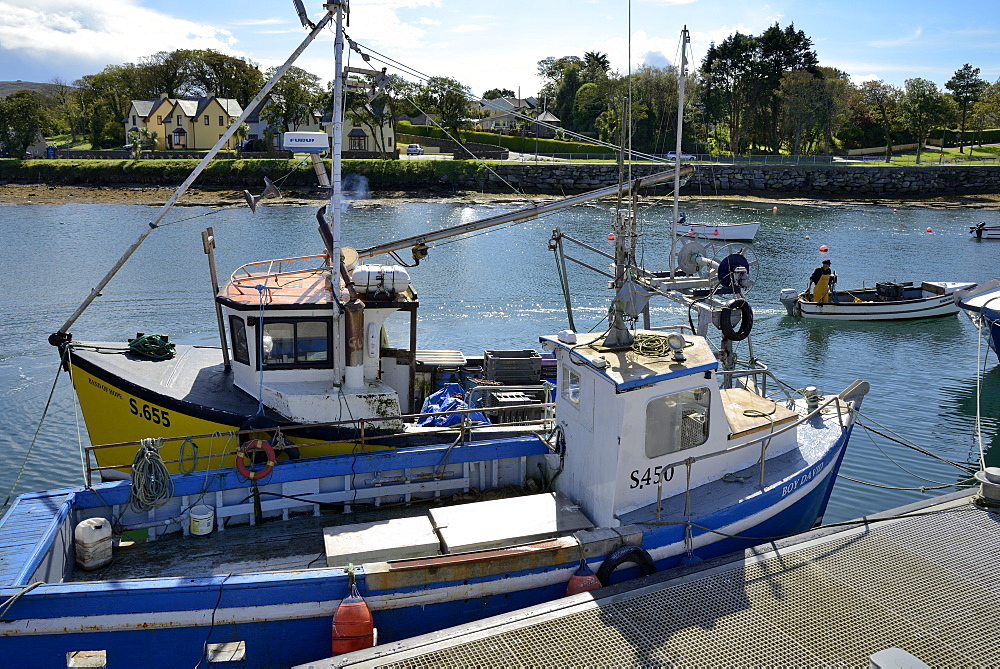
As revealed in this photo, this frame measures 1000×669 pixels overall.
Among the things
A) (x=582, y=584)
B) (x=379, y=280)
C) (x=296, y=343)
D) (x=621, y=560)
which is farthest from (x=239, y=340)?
(x=621, y=560)

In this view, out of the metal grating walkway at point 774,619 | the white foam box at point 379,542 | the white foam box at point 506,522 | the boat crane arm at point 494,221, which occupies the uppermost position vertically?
the boat crane arm at point 494,221

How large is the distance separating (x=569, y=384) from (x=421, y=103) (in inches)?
2941

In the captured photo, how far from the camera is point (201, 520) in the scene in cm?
935

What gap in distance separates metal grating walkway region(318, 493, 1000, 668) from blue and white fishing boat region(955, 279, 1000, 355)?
522 inches

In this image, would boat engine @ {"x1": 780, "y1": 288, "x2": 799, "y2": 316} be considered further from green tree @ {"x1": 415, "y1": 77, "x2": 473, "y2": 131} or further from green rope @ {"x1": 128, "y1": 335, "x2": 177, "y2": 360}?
green tree @ {"x1": 415, "y1": 77, "x2": 473, "y2": 131}

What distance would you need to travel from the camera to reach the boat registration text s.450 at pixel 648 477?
8977 millimetres

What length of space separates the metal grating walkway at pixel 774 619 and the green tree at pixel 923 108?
85522 millimetres

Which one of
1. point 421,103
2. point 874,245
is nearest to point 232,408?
point 874,245

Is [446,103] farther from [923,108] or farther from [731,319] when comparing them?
[731,319]

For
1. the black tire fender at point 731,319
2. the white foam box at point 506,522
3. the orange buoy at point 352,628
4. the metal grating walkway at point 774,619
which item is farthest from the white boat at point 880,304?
the orange buoy at point 352,628

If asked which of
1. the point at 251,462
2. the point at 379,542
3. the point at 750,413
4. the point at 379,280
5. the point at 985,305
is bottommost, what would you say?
the point at 379,542

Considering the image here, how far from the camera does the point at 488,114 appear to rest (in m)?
105

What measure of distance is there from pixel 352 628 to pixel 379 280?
5.36 m

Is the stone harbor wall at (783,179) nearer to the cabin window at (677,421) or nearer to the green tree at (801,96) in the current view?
the green tree at (801,96)
